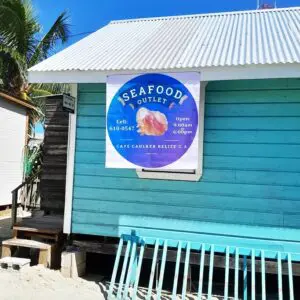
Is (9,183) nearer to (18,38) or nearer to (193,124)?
(18,38)

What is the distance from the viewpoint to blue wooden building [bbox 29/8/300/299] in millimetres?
4676

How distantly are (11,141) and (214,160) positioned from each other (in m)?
8.91

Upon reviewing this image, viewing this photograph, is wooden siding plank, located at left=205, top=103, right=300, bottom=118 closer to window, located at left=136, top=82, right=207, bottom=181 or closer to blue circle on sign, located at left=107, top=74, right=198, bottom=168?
window, located at left=136, top=82, right=207, bottom=181

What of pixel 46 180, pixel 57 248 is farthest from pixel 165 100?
pixel 46 180

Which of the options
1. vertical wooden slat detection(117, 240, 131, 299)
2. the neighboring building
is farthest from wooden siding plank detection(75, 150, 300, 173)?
the neighboring building

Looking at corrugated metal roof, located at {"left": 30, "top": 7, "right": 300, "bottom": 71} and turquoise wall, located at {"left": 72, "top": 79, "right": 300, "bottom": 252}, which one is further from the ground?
corrugated metal roof, located at {"left": 30, "top": 7, "right": 300, "bottom": 71}

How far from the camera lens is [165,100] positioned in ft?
15.7

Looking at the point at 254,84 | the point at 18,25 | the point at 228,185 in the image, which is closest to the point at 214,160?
the point at 228,185

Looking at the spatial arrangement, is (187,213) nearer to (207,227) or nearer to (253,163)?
(207,227)

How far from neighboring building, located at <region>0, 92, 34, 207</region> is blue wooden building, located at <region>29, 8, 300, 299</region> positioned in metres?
6.61

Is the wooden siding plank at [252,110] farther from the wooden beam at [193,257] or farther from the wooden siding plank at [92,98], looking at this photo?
the wooden beam at [193,257]

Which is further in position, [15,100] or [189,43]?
[15,100]

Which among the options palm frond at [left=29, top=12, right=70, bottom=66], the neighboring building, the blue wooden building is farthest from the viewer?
palm frond at [left=29, top=12, right=70, bottom=66]

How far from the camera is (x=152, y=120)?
4859 millimetres
